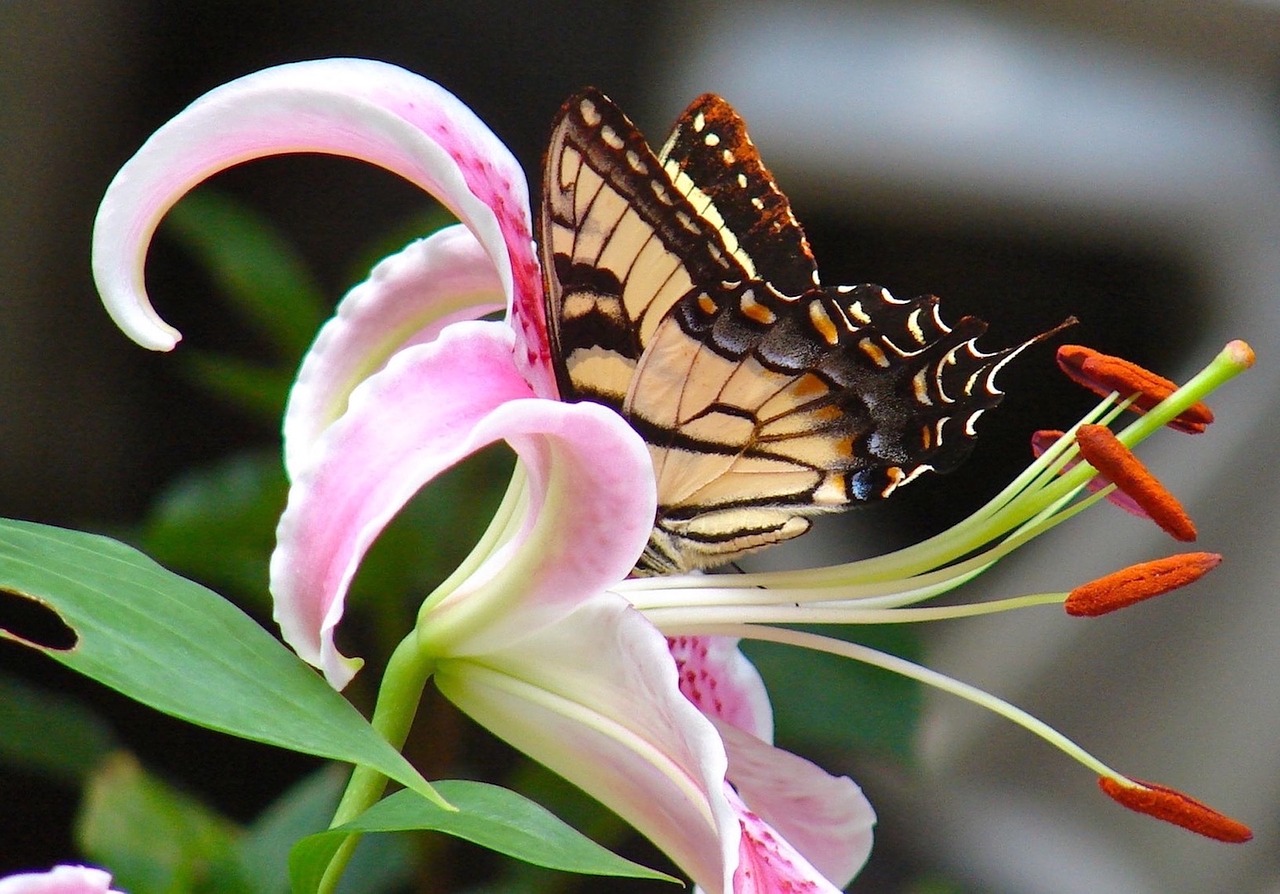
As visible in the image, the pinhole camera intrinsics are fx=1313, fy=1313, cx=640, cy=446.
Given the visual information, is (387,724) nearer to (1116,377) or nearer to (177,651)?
(177,651)

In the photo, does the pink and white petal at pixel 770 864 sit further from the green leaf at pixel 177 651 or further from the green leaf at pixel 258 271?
the green leaf at pixel 258 271

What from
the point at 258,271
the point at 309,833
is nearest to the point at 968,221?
the point at 258,271

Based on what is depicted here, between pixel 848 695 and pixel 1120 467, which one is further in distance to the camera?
pixel 848 695

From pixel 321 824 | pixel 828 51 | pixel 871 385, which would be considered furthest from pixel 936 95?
pixel 871 385

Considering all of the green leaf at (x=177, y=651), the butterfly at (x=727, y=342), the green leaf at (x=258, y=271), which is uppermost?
the green leaf at (x=258, y=271)

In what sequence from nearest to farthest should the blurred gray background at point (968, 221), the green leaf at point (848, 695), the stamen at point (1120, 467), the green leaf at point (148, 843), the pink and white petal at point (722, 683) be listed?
the stamen at point (1120, 467) < the pink and white petal at point (722, 683) < the green leaf at point (148, 843) < the green leaf at point (848, 695) < the blurred gray background at point (968, 221)

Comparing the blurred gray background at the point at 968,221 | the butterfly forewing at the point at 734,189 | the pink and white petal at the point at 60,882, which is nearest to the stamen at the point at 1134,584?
the butterfly forewing at the point at 734,189
